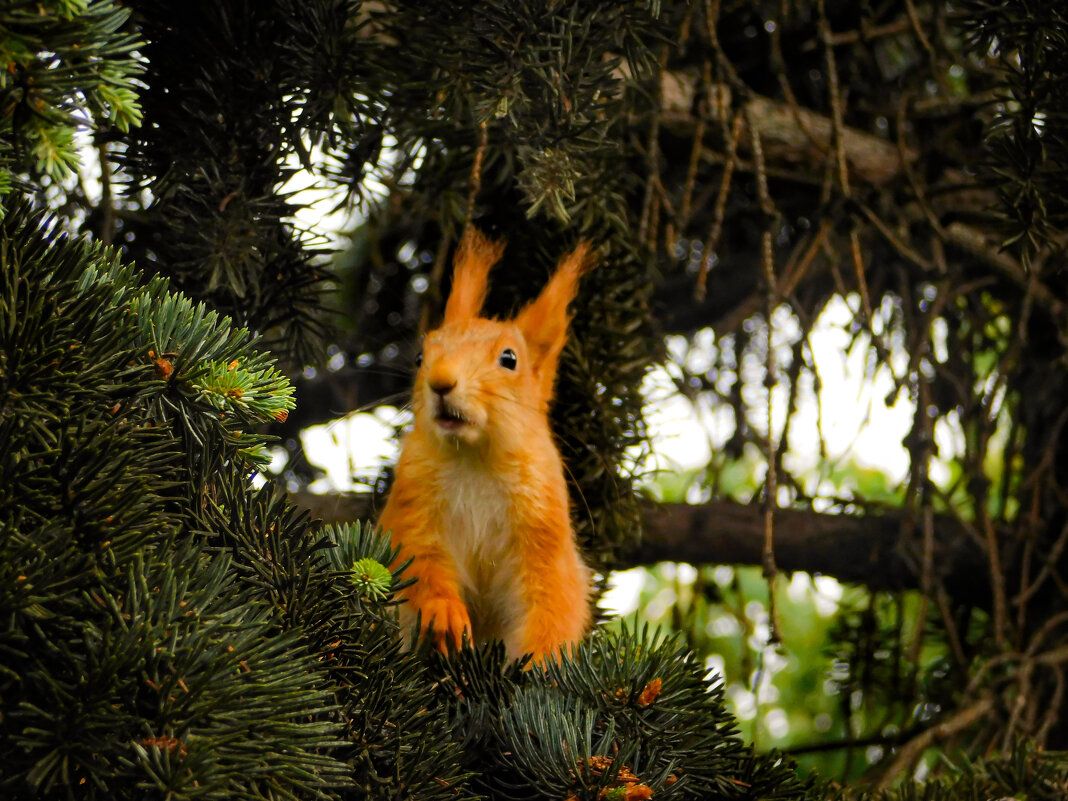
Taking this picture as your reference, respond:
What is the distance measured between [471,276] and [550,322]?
17 centimetres

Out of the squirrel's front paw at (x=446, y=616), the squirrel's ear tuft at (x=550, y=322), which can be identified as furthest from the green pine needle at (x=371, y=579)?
the squirrel's ear tuft at (x=550, y=322)

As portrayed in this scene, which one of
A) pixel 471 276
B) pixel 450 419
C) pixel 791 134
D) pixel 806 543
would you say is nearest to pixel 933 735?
pixel 806 543

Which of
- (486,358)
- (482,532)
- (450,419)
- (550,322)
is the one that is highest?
(550,322)

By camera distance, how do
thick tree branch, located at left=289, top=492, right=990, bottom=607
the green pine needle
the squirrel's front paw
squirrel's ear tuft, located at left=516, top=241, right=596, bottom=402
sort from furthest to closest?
thick tree branch, located at left=289, top=492, right=990, bottom=607 → squirrel's ear tuft, located at left=516, top=241, right=596, bottom=402 → the squirrel's front paw → the green pine needle

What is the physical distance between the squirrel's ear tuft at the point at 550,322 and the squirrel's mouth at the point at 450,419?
0.22 metres

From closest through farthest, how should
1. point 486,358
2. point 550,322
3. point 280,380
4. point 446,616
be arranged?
point 280,380 < point 446,616 < point 486,358 < point 550,322

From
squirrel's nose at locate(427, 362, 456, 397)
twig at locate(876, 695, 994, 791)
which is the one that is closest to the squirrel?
squirrel's nose at locate(427, 362, 456, 397)

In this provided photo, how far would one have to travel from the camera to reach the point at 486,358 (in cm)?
156

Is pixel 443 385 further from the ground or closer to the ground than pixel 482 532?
further from the ground

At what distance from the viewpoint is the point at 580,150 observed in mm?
1224

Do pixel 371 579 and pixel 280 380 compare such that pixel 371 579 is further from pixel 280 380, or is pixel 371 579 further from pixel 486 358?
pixel 486 358

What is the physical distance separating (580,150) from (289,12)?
401 millimetres

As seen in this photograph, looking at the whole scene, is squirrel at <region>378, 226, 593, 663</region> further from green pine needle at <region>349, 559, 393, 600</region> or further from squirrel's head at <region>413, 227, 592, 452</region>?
green pine needle at <region>349, 559, 393, 600</region>

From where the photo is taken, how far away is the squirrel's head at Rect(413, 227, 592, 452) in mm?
1513
